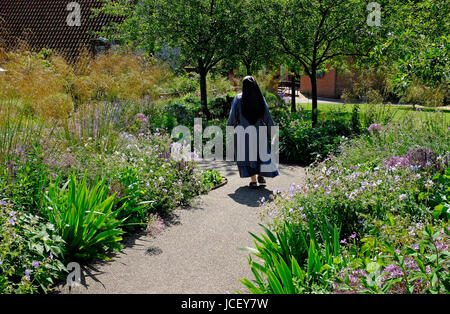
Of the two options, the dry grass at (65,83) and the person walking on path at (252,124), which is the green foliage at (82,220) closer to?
the dry grass at (65,83)

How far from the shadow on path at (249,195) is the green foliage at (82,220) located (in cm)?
222

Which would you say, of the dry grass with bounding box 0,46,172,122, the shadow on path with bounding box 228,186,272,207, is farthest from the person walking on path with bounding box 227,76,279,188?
the dry grass with bounding box 0,46,172,122

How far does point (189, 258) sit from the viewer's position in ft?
14.0

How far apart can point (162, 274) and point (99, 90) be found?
6.20 meters

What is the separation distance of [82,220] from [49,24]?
23.4 metres

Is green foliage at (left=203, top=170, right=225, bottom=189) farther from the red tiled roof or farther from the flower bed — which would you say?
the red tiled roof

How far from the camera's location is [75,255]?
394 cm

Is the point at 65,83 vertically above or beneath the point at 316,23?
beneath

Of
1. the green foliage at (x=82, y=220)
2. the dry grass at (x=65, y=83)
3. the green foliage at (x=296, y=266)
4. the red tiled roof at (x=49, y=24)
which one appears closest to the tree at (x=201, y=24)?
the dry grass at (x=65, y=83)

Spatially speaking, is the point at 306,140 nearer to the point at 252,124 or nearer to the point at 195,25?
the point at 252,124

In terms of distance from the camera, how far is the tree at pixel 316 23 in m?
10.1

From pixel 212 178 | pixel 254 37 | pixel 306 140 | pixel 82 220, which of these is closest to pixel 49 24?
pixel 254 37
